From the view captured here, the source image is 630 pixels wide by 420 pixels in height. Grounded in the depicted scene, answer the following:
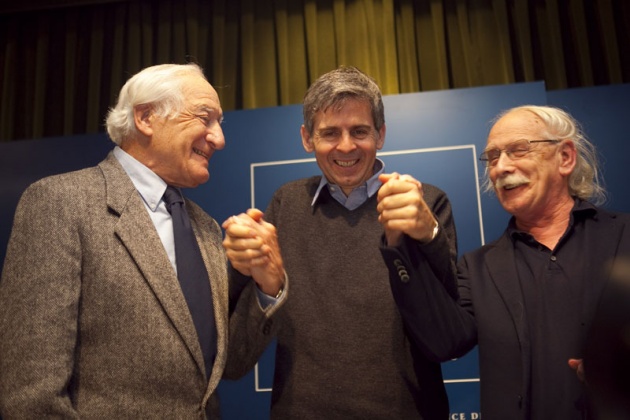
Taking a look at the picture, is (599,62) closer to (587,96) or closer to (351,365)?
Result: (587,96)

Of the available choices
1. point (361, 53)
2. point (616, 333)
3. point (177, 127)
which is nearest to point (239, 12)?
point (361, 53)

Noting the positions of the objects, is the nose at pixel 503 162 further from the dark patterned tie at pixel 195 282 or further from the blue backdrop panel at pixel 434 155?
the blue backdrop panel at pixel 434 155

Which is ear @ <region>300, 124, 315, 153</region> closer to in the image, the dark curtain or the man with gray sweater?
the man with gray sweater

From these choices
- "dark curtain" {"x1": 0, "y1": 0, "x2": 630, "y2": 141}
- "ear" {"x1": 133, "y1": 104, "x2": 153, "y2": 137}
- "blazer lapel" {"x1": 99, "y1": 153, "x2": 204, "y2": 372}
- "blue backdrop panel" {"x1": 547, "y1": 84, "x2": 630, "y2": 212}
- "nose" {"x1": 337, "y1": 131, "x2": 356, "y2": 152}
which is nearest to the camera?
"blazer lapel" {"x1": 99, "y1": 153, "x2": 204, "y2": 372}

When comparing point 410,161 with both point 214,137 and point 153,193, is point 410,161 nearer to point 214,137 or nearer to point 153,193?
point 214,137

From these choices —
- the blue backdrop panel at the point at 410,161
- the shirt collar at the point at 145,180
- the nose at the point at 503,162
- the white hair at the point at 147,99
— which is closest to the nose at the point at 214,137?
the white hair at the point at 147,99

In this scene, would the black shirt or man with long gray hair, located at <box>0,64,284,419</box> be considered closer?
man with long gray hair, located at <box>0,64,284,419</box>

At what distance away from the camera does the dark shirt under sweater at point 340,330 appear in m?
1.72

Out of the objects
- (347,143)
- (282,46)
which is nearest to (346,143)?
(347,143)

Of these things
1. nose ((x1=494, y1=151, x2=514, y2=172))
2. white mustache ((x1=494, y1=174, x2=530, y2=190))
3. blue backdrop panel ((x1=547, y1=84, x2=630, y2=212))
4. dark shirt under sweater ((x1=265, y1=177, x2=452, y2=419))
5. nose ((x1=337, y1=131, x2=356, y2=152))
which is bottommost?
dark shirt under sweater ((x1=265, y1=177, x2=452, y2=419))

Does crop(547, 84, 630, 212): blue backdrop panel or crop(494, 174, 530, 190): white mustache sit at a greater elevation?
crop(547, 84, 630, 212): blue backdrop panel

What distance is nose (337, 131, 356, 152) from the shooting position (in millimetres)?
1947

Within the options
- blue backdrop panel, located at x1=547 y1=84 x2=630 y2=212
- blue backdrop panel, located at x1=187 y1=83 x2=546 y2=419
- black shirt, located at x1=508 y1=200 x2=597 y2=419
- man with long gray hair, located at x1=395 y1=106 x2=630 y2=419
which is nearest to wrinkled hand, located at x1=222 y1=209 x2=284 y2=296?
man with long gray hair, located at x1=395 y1=106 x2=630 y2=419

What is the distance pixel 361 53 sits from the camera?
14.1 feet
